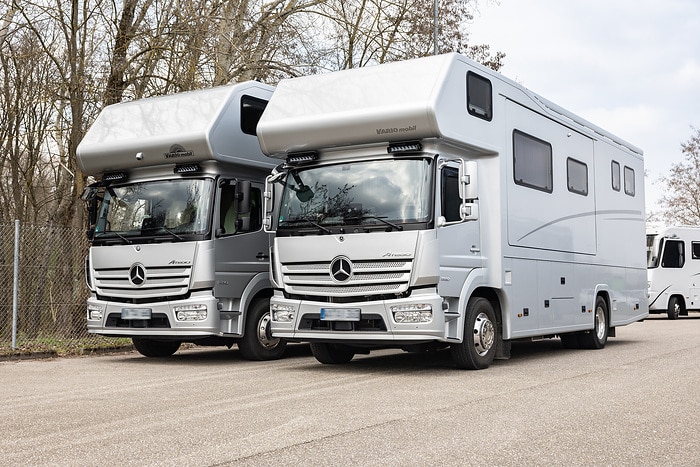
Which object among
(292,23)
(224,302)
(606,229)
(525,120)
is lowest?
(224,302)

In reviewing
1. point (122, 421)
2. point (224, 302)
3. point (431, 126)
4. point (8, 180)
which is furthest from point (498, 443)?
point (8, 180)

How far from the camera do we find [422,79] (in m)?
10.5

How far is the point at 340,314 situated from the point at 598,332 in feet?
21.0

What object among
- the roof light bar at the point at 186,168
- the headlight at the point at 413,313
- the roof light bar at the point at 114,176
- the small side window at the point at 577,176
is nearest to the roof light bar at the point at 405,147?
the headlight at the point at 413,313

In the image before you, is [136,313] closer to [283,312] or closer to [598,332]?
[283,312]

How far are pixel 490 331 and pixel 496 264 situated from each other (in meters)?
0.87

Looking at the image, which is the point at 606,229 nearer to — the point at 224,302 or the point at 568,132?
the point at 568,132

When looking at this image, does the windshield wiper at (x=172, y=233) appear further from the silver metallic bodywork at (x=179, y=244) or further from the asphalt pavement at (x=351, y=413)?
the asphalt pavement at (x=351, y=413)

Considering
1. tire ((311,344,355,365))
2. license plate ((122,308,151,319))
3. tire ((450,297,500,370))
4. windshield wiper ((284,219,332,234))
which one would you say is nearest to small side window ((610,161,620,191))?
tire ((450,297,500,370))

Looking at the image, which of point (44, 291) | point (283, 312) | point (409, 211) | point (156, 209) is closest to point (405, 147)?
point (409, 211)

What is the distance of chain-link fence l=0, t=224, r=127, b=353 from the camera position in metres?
13.9

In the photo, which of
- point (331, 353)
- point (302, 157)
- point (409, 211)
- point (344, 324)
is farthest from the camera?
point (331, 353)

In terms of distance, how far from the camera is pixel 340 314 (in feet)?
34.4

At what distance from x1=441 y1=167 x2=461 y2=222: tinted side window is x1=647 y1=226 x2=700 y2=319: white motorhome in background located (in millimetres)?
19973
